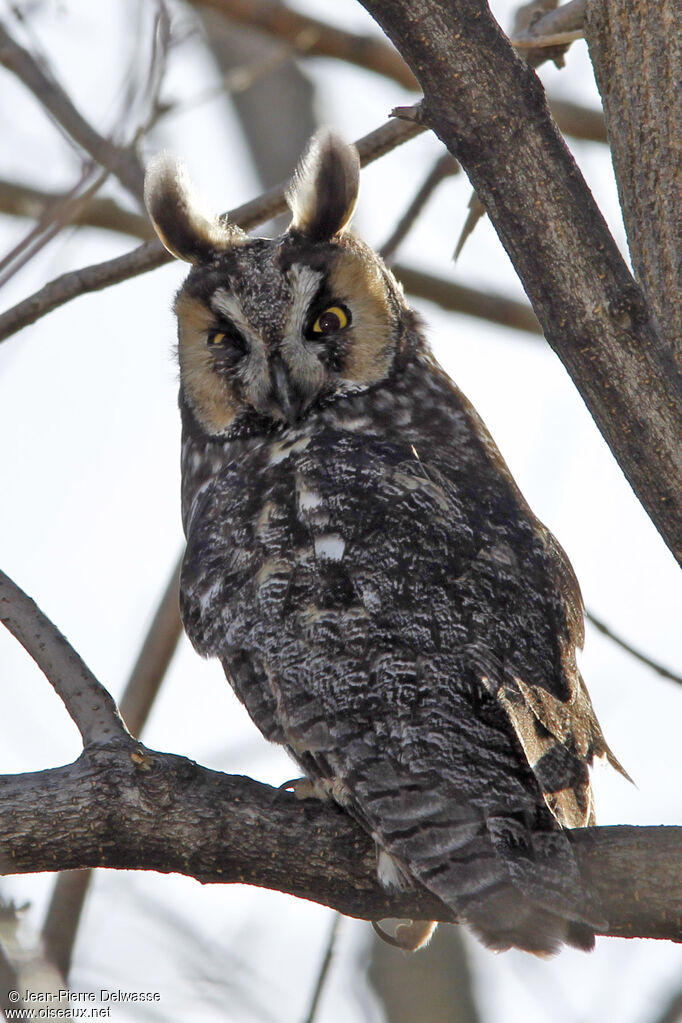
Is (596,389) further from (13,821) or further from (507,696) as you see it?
(13,821)

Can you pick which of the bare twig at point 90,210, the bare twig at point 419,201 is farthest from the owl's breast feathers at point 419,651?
the bare twig at point 90,210

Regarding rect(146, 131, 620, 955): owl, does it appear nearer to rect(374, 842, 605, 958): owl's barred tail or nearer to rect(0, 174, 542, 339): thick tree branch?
rect(374, 842, 605, 958): owl's barred tail

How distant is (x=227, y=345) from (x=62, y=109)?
33.4 inches

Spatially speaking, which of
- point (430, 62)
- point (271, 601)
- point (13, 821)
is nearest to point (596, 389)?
point (430, 62)

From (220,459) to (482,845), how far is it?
128cm

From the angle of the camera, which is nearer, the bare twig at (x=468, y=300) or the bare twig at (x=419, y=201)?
the bare twig at (x=419, y=201)

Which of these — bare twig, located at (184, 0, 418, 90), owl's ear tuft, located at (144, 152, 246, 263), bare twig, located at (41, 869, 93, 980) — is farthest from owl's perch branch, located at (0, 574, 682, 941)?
bare twig, located at (184, 0, 418, 90)

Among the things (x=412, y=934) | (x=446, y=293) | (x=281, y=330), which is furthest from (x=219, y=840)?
(x=446, y=293)

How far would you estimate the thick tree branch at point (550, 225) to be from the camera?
1.95 meters

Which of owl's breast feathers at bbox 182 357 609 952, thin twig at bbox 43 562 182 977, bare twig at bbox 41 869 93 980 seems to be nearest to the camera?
owl's breast feathers at bbox 182 357 609 952

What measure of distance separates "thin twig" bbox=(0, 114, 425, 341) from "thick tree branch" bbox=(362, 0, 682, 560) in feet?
3.18

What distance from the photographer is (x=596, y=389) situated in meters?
2.02

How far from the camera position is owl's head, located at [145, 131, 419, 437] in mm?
3049

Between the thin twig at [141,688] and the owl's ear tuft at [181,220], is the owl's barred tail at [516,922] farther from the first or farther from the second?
the owl's ear tuft at [181,220]
